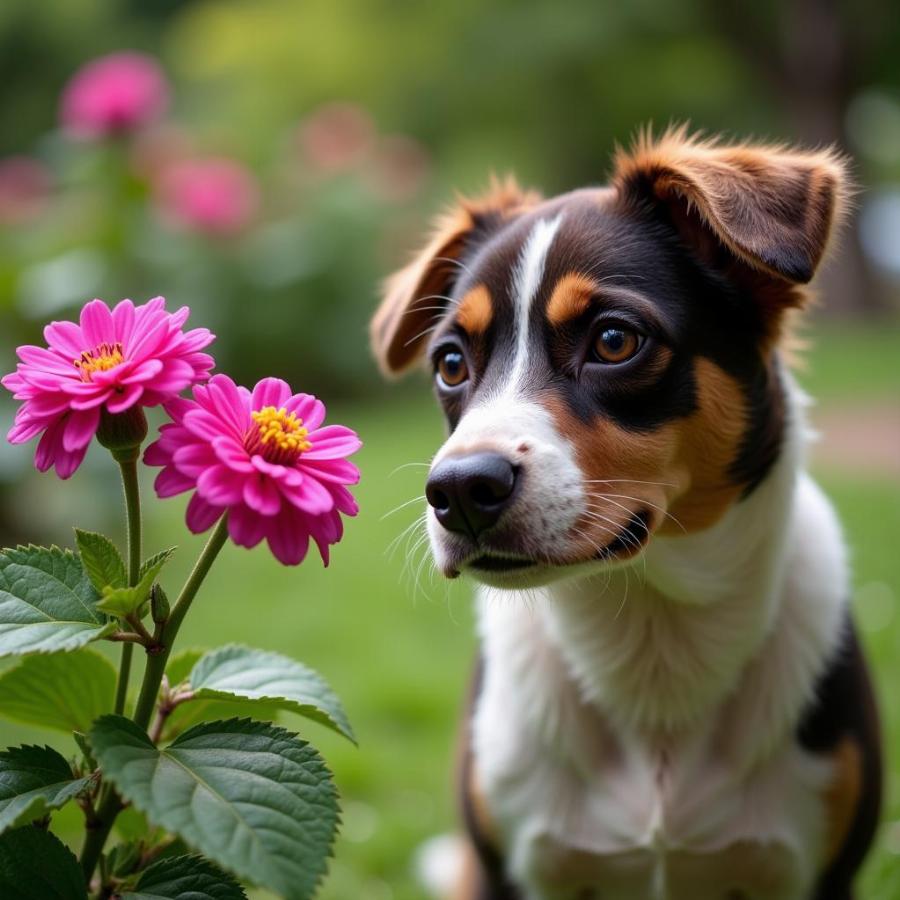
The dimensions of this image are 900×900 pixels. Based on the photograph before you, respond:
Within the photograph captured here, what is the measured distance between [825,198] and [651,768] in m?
1.19

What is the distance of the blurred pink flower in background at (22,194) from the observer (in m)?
8.31

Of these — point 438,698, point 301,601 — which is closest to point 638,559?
point 438,698

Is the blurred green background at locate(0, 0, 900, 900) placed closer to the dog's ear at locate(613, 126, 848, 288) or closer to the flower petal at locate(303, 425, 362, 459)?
the dog's ear at locate(613, 126, 848, 288)

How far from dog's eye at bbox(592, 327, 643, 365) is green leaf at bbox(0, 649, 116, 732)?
1.03 meters

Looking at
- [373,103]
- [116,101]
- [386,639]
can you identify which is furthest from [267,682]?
[373,103]

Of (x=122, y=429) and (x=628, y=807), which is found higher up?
(x=122, y=429)

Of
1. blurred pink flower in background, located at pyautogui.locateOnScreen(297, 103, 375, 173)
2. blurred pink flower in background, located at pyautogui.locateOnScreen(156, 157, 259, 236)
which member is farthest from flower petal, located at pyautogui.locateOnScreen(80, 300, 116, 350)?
blurred pink flower in background, located at pyautogui.locateOnScreen(297, 103, 375, 173)

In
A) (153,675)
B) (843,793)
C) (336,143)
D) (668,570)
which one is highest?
(153,675)

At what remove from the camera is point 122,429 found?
1493 mm

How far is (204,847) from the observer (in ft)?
4.28

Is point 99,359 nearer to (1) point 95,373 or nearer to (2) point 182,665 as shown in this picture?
(1) point 95,373

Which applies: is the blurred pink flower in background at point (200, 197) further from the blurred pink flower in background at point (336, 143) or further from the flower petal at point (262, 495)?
the flower petal at point (262, 495)

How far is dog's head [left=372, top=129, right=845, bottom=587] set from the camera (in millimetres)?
1932

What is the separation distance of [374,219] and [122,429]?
34.0 feet
